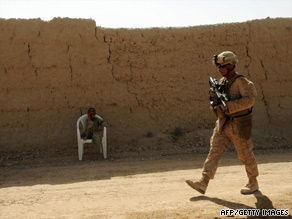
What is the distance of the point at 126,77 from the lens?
772cm

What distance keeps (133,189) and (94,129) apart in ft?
8.87

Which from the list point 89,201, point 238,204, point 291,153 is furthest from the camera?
point 291,153

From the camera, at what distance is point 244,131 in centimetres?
411

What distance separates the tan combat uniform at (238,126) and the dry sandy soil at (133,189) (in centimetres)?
36

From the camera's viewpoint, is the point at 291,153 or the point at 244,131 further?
the point at 291,153

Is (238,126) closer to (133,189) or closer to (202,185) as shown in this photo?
(202,185)

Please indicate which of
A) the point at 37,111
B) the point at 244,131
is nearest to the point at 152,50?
the point at 37,111

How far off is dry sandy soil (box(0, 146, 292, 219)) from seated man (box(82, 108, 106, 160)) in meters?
0.37

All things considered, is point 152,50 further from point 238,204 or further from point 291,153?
point 238,204

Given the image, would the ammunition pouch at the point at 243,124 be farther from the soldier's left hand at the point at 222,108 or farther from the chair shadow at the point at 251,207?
the chair shadow at the point at 251,207

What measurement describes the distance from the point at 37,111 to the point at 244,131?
177 inches

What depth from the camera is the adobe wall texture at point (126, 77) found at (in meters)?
7.28

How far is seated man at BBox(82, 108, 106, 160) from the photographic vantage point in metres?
7.02

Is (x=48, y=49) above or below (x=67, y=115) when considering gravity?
above
